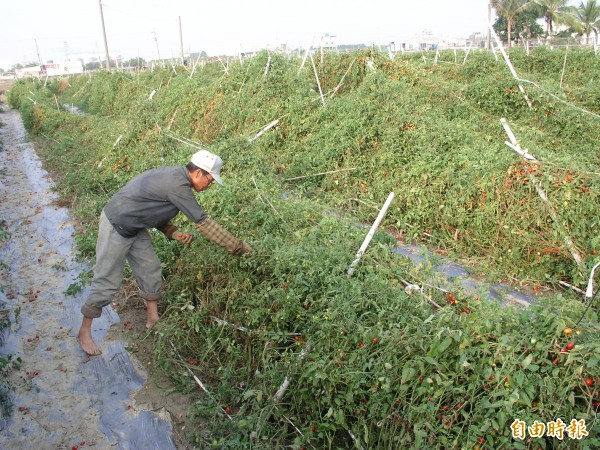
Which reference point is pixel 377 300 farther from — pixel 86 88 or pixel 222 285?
pixel 86 88

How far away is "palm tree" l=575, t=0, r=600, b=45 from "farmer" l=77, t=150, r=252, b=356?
3623 cm

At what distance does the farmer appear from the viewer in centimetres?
353

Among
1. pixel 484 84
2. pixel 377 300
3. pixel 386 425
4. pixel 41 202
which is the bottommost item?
pixel 41 202

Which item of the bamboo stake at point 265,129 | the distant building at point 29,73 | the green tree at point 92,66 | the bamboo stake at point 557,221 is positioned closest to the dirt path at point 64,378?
the bamboo stake at point 557,221

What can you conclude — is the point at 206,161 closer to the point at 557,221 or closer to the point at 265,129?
the point at 557,221

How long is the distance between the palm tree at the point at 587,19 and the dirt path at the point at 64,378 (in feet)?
119

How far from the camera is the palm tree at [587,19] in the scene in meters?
31.7

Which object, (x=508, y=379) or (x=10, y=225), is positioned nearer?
(x=508, y=379)

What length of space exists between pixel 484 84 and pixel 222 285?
7505 mm

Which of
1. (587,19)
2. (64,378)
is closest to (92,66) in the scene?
(587,19)

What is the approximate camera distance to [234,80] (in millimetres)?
11930

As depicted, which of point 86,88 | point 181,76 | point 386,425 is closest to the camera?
point 386,425

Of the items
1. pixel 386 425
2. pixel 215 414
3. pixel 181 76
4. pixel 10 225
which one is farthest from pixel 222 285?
pixel 181 76

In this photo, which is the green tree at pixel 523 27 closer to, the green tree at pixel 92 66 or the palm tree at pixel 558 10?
the palm tree at pixel 558 10
